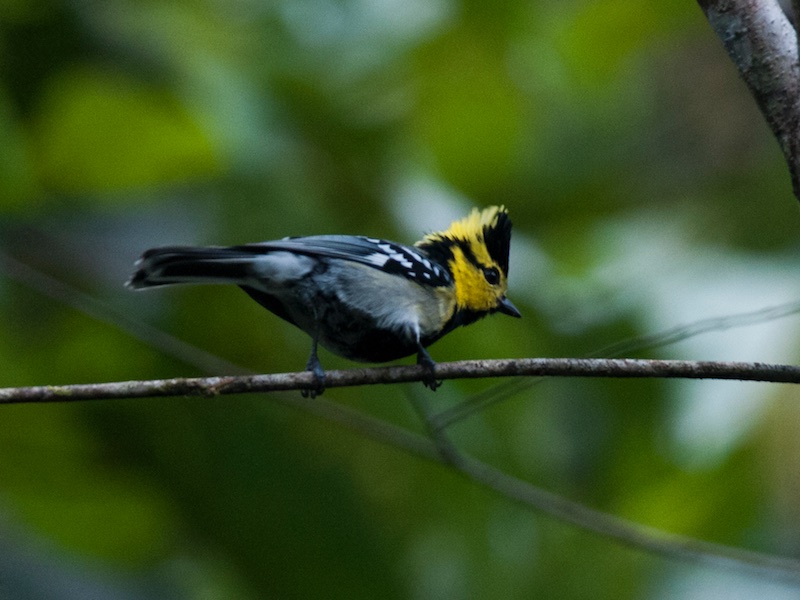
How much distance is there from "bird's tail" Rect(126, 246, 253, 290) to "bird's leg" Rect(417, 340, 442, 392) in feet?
2.41

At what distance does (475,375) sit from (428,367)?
1.07 feet

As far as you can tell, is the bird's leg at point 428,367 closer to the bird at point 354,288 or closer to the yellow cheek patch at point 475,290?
the bird at point 354,288

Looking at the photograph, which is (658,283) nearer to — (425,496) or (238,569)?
(425,496)

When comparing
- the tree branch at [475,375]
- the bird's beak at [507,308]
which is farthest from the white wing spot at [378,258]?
the tree branch at [475,375]

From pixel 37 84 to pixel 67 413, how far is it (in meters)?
1.52

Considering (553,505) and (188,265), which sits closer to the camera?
(188,265)

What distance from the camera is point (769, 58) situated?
2559 mm

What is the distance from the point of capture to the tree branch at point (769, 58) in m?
2.54

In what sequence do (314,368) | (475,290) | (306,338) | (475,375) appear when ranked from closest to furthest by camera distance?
(475,375) < (314,368) < (475,290) < (306,338)

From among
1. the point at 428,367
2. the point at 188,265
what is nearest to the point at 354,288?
the point at 188,265

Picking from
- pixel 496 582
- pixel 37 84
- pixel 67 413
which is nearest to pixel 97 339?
pixel 67 413

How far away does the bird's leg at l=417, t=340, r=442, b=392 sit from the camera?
3.05 meters

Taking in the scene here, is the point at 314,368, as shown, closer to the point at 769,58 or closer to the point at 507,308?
the point at 507,308

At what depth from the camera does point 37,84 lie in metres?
4.53
